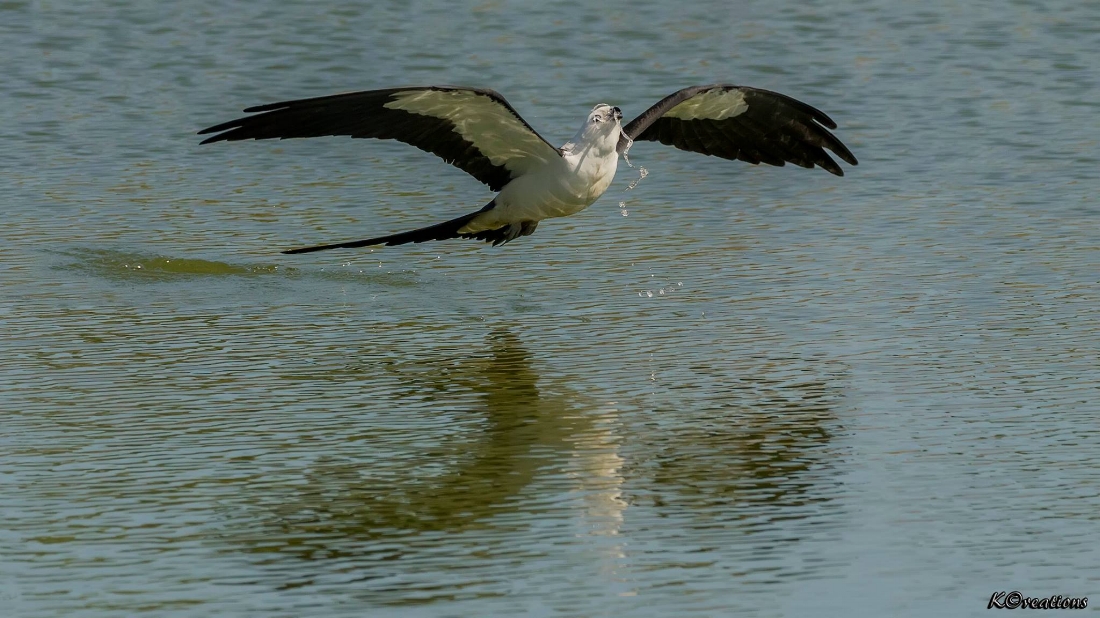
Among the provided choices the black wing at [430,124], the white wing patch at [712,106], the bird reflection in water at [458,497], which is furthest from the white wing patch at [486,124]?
the bird reflection in water at [458,497]

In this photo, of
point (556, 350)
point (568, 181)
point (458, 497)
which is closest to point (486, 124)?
point (568, 181)

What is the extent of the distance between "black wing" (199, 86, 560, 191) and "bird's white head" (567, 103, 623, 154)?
16cm

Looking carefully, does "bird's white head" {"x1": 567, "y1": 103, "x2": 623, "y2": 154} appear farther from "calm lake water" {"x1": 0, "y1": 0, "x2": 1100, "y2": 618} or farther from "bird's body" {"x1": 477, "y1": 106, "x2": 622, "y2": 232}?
"calm lake water" {"x1": 0, "y1": 0, "x2": 1100, "y2": 618}

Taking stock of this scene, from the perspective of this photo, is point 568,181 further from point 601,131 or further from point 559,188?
point 601,131

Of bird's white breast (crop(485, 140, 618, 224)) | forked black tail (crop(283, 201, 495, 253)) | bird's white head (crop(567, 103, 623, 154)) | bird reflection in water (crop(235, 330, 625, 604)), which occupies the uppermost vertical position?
bird's white head (crop(567, 103, 623, 154))

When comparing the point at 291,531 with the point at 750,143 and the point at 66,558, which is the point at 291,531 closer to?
the point at 66,558

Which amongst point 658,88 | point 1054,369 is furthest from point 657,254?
point 658,88

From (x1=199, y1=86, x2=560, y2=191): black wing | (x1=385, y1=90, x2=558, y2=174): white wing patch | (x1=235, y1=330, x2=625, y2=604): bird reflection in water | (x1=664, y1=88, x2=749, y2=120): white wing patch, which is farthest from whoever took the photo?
(x1=664, y1=88, x2=749, y2=120): white wing patch

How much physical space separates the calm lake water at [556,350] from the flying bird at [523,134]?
470 millimetres

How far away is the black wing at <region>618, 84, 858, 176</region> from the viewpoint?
9.83m

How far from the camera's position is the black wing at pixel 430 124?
26.3 feet

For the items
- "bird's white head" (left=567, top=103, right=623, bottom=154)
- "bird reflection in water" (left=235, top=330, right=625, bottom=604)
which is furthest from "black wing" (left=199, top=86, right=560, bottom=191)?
"bird reflection in water" (left=235, top=330, right=625, bottom=604)

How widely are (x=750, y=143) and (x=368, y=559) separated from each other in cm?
494

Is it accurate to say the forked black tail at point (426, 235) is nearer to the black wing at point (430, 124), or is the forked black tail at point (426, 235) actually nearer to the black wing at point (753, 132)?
the black wing at point (430, 124)
